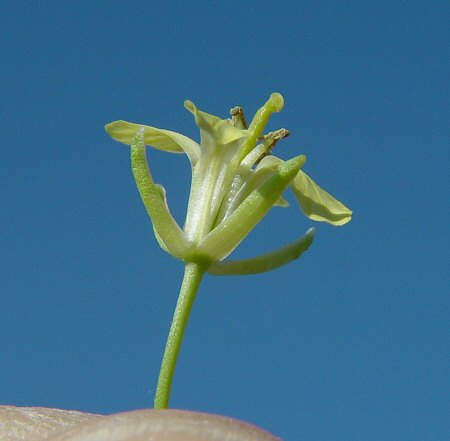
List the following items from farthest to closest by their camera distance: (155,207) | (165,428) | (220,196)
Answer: (220,196), (155,207), (165,428)

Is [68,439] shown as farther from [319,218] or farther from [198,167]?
[319,218]

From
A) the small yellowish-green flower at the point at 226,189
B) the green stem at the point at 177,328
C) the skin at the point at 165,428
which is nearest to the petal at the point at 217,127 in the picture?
the small yellowish-green flower at the point at 226,189

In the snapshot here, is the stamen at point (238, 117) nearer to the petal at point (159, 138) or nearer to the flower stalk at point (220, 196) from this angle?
the flower stalk at point (220, 196)

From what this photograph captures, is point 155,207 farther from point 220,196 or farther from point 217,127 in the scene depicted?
point 217,127

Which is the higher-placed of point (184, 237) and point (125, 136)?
point (125, 136)

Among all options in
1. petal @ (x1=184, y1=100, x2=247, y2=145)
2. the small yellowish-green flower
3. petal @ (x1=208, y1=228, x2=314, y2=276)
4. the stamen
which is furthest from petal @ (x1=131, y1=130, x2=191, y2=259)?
the stamen

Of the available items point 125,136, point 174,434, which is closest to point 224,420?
point 174,434

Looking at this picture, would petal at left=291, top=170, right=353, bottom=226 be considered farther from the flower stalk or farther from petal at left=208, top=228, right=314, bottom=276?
petal at left=208, top=228, right=314, bottom=276

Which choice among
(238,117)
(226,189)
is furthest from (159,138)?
(226,189)
